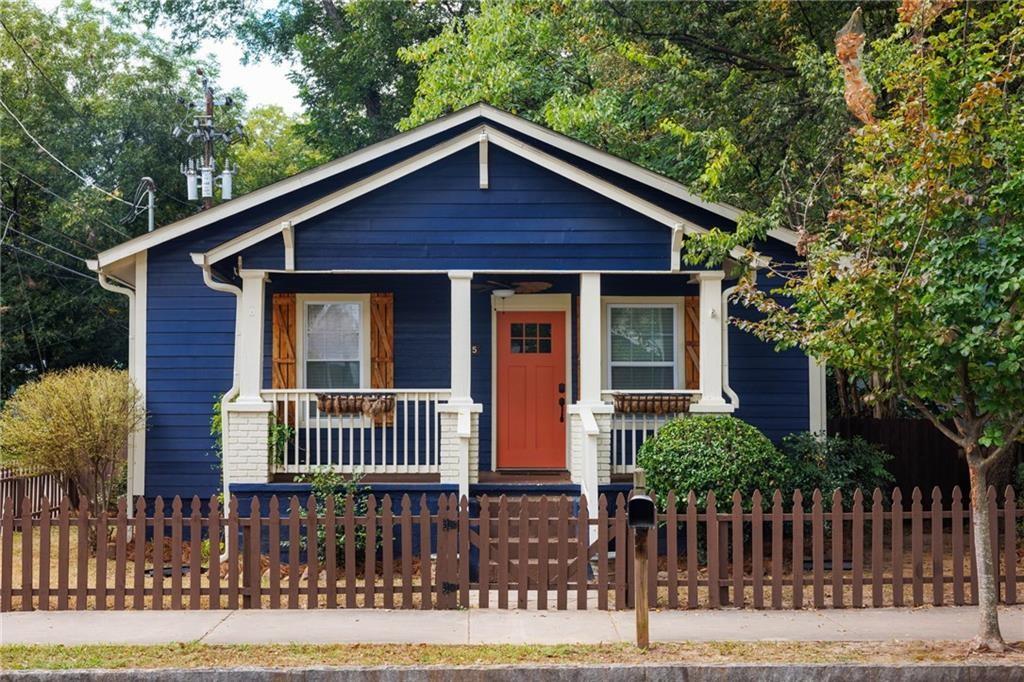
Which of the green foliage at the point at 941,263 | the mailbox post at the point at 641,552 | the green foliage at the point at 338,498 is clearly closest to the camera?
the green foliage at the point at 941,263

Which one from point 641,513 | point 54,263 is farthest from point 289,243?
point 54,263

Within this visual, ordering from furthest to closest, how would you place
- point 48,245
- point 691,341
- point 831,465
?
point 48,245, point 691,341, point 831,465

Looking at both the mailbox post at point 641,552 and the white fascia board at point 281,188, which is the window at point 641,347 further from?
the mailbox post at point 641,552

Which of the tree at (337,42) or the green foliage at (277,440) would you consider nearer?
the green foliage at (277,440)

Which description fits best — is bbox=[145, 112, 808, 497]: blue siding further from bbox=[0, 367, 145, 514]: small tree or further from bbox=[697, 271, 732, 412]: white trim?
bbox=[0, 367, 145, 514]: small tree

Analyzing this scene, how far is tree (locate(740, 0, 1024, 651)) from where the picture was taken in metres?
7.78

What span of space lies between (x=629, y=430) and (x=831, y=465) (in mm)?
2565

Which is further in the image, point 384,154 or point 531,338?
point 531,338

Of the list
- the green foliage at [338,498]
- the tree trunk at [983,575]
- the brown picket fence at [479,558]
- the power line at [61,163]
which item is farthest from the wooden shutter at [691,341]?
the power line at [61,163]

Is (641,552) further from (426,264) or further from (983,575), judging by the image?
(426,264)

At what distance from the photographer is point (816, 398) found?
14.2 m

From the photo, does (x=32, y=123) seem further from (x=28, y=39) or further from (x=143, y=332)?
(x=143, y=332)

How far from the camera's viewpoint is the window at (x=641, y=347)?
14680 mm

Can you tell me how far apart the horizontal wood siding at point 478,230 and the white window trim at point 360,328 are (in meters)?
2.08
